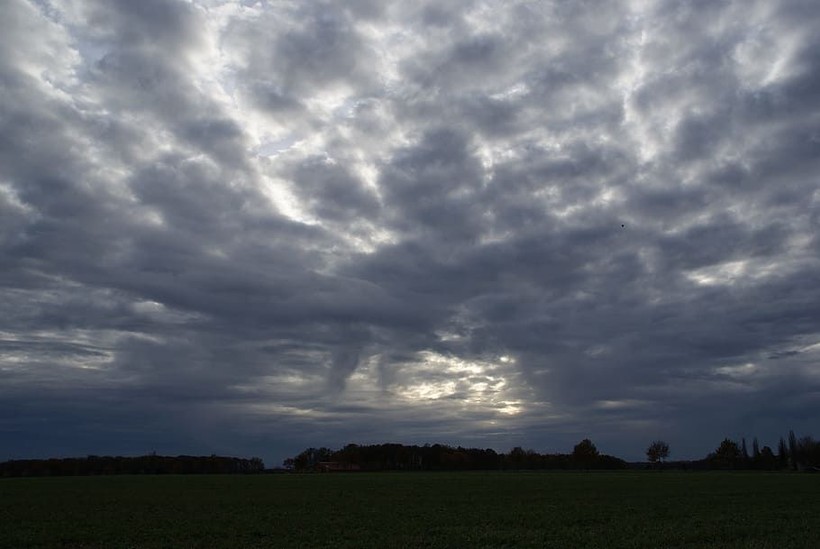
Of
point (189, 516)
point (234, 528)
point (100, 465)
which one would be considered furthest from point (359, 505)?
point (100, 465)

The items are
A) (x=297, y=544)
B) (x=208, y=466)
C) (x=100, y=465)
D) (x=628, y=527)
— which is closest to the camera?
(x=297, y=544)

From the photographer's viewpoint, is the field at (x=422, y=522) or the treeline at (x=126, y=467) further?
the treeline at (x=126, y=467)

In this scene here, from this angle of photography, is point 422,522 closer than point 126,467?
Yes

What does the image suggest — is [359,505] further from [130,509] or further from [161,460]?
[161,460]

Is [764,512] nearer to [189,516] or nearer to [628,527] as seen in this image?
[628,527]

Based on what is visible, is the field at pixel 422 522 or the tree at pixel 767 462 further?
the tree at pixel 767 462

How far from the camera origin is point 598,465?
199m

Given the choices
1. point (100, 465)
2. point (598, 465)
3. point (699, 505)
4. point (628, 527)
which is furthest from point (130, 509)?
point (598, 465)

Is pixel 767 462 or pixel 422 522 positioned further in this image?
pixel 767 462

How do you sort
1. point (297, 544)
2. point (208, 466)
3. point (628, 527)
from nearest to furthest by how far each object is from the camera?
point (297, 544)
point (628, 527)
point (208, 466)

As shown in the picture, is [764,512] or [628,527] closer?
[628,527]

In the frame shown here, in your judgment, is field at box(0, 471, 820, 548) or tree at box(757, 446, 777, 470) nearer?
field at box(0, 471, 820, 548)

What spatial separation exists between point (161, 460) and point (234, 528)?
177 meters

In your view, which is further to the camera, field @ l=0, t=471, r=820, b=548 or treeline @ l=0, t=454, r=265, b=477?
treeline @ l=0, t=454, r=265, b=477
